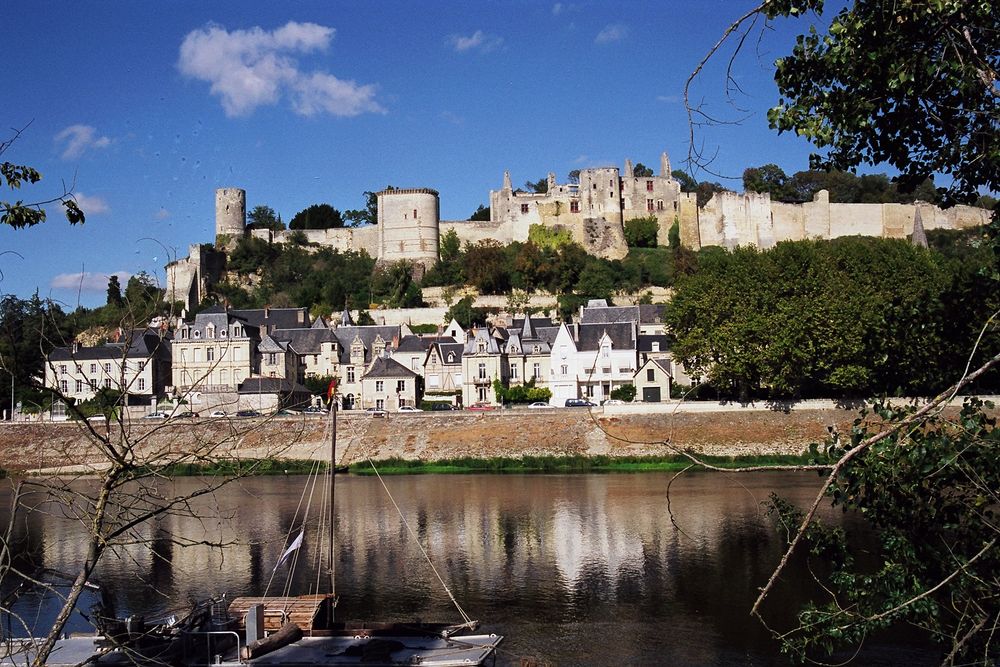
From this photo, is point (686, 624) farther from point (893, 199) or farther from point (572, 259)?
point (893, 199)

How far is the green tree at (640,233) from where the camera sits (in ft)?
238

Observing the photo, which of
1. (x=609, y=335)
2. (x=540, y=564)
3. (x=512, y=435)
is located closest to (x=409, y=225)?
(x=609, y=335)

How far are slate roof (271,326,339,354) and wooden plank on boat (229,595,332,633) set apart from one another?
38057mm

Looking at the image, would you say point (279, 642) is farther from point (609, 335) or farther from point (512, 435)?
point (609, 335)

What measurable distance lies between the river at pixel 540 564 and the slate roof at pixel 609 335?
719 inches

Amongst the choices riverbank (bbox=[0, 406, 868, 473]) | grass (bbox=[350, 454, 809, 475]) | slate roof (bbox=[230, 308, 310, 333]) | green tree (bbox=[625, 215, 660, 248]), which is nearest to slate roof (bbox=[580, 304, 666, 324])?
riverbank (bbox=[0, 406, 868, 473])

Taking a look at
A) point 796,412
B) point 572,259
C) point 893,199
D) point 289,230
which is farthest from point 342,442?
point 893,199

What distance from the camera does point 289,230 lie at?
3051 inches

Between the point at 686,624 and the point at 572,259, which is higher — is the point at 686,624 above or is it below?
below

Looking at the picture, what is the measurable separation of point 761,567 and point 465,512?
9136 millimetres

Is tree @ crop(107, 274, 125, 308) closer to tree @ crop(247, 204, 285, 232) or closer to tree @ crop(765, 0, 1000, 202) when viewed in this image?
tree @ crop(247, 204, 285, 232)

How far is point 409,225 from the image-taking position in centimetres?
7412

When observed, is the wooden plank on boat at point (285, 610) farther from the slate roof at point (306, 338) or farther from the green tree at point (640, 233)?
the green tree at point (640, 233)

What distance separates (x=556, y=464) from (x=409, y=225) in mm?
41968
